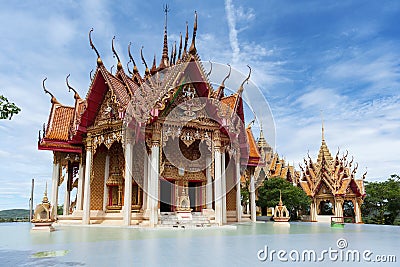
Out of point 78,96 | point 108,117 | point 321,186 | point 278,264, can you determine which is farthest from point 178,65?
point 321,186

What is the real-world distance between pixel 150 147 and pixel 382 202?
2191 cm

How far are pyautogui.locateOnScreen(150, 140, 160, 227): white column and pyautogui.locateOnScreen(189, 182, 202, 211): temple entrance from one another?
3015mm

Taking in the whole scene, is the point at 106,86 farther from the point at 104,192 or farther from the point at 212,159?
the point at 212,159

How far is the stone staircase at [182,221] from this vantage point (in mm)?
11688

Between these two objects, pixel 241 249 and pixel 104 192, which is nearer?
pixel 241 249

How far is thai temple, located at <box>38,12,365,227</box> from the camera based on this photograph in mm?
12469

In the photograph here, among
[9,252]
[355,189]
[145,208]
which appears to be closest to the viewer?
[9,252]

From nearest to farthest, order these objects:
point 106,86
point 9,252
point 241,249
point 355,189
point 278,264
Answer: point 278,264 → point 9,252 → point 241,249 → point 106,86 → point 355,189

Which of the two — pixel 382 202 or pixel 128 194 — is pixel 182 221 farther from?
pixel 382 202

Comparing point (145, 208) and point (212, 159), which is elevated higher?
point (212, 159)

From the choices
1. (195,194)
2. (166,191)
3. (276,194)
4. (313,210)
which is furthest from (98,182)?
(313,210)

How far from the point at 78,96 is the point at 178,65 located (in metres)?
5.24

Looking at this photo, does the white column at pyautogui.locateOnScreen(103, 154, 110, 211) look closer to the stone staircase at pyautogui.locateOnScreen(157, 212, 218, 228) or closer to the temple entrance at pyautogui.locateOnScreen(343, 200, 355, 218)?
the stone staircase at pyautogui.locateOnScreen(157, 212, 218, 228)

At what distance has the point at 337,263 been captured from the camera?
4.36 meters
